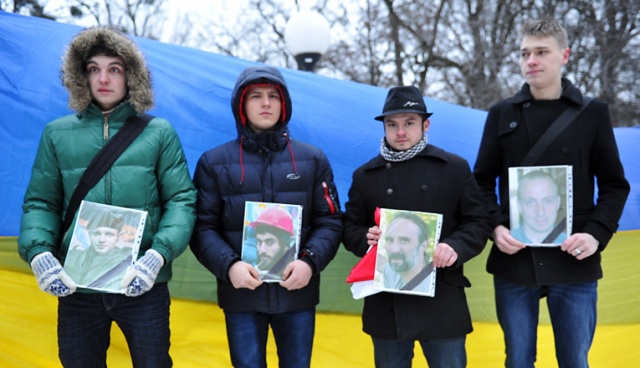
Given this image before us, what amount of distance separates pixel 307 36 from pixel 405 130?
15.5 ft

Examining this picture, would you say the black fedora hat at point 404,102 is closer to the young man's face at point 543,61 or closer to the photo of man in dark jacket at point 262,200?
the photo of man in dark jacket at point 262,200

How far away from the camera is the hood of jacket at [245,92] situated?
2623mm

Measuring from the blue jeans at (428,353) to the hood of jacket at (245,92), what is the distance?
40.8 inches

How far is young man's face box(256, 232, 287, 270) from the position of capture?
249cm

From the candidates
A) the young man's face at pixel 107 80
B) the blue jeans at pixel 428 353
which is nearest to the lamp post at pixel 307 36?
the young man's face at pixel 107 80

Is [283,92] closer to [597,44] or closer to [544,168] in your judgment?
[544,168]

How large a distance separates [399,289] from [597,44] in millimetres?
9695

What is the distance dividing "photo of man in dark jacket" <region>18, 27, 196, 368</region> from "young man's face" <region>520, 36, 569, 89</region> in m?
1.54

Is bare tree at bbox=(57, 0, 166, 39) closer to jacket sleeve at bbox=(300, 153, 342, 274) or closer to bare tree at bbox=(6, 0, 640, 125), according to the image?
bare tree at bbox=(6, 0, 640, 125)

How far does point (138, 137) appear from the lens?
2.45 meters

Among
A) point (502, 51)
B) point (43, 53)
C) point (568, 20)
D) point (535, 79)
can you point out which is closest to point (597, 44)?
point (568, 20)

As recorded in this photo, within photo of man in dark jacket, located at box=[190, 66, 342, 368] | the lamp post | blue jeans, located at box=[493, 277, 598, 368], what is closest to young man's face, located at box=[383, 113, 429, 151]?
photo of man in dark jacket, located at box=[190, 66, 342, 368]

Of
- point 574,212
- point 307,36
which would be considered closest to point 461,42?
point 307,36

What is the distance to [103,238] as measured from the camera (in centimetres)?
233
